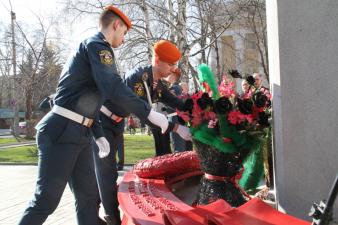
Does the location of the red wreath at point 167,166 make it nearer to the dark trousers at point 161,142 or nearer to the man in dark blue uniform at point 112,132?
the man in dark blue uniform at point 112,132

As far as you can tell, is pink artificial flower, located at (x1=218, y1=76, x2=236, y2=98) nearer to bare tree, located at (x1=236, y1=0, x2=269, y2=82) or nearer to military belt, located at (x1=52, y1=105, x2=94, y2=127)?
military belt, located at (x1=52, y1=105, x2=94, y2=127)

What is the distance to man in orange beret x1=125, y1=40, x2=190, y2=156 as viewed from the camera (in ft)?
10.5

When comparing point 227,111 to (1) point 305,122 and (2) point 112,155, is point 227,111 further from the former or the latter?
(2) point 112,155

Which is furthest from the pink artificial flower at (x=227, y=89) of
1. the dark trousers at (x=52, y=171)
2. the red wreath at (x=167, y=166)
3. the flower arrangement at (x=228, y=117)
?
the dark trousers at (x=52, y=171)

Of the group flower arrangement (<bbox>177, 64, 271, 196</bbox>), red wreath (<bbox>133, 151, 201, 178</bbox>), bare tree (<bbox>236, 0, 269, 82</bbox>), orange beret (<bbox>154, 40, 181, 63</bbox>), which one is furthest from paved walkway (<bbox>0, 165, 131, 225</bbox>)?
bare tree (<bbox>236, 0, 269, 82</bbox>)

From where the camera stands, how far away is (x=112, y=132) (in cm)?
344

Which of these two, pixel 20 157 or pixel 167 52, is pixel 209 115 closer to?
pixel 167 52

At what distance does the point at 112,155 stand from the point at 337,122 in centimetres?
186

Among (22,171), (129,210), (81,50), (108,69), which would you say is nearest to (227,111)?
(129,210)

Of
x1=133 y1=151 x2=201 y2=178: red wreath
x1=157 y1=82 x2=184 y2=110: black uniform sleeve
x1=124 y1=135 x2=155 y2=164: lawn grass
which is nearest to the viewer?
x1=133 y1=151 x2=201 y2=178: red wreath

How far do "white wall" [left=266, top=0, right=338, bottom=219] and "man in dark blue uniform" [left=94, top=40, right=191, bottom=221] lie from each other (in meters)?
1.24

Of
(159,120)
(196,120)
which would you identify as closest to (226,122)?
(196,120)

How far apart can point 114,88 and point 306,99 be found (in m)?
1.23

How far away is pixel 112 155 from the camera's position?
10.8ft
